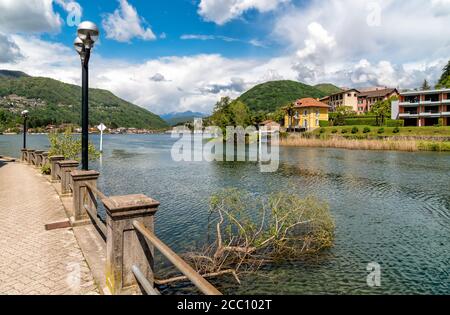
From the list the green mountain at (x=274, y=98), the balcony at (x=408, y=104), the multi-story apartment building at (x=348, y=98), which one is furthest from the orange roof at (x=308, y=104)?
the green mountain at (x=274, y=98)

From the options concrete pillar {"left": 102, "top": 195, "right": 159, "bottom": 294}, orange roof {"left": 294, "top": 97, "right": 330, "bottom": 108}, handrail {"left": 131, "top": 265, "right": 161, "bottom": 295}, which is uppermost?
orange roof {"left": 294, "top": 97, "right": 330, "bottom": 108}

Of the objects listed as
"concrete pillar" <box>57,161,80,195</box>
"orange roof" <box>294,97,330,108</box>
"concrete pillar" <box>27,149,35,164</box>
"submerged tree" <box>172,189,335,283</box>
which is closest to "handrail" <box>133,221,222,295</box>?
"submerged tree" <box>172,189,335,283</box>

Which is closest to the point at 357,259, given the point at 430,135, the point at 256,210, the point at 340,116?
the point at 256,210

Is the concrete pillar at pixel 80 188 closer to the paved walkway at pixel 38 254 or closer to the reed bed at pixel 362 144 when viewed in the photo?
the paved walkway at pixel 38 254

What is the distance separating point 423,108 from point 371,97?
3765 cm

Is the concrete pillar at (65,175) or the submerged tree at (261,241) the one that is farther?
the concrete pillar at (65,175)

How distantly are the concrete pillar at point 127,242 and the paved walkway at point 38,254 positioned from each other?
799 millimetres

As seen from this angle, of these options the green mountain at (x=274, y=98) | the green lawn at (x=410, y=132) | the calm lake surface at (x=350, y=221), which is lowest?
the calm lake surface at (x=350, y=221)

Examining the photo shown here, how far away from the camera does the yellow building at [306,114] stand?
283 ft

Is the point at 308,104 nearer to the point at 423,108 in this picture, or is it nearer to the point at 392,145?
the point at 423,108

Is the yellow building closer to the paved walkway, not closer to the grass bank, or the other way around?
the grass bank

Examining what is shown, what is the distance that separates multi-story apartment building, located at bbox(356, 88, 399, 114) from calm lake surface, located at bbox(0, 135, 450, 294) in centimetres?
8792

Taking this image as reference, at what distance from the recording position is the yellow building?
8634 cm

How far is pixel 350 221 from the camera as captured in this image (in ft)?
44.0
